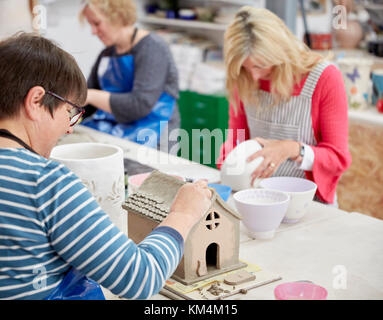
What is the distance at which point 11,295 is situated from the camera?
0.90 m

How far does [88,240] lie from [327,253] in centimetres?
66

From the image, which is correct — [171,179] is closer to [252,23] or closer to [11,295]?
[11,295]

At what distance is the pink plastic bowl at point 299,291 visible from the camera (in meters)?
1.07

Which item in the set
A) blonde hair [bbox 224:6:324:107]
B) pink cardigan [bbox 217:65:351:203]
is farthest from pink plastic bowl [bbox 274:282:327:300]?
blonde hair [bbox 224:6:324:107]

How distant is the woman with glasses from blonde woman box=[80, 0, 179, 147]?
173 cm

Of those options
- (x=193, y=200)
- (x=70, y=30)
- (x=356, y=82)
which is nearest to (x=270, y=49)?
(x=193, y=200)

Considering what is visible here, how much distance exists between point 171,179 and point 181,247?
25cm

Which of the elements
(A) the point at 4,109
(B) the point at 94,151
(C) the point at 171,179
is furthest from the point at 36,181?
(B) the point at 94,151

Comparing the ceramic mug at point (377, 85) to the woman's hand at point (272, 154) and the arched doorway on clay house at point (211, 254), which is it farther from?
the arched doorway on clay house at point (211, 254)

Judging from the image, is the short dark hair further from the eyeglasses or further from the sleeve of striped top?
the sleeve of striped top

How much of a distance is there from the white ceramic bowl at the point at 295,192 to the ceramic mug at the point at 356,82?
1.63m

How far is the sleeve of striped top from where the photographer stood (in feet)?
2.82

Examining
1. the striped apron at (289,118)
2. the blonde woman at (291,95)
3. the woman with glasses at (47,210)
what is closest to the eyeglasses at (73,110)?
the woman with glasses at (47,210)

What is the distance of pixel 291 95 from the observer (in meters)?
2.04
